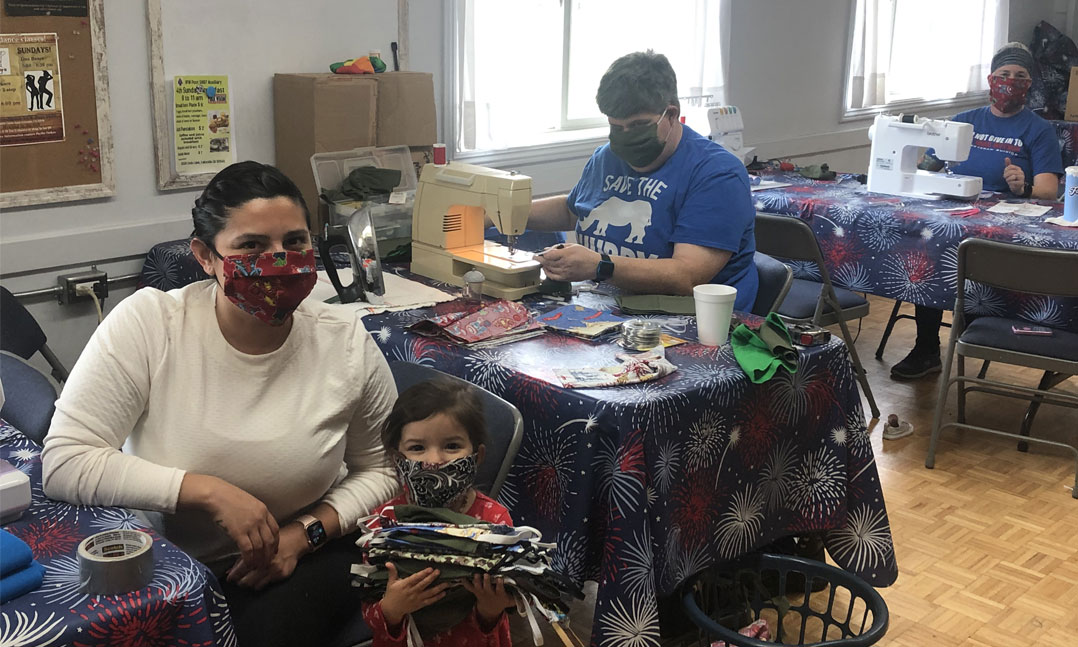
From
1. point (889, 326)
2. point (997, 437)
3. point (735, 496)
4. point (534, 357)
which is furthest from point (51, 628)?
point (889, 326)

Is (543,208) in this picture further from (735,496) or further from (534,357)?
(735,496)

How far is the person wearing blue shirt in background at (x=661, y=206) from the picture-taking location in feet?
8.48

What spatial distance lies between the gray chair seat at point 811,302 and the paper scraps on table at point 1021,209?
0.61 m

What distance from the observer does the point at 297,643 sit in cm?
167

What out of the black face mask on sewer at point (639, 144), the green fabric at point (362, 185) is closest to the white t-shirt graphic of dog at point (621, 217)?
the black face mask on sewer at point (639, 144)

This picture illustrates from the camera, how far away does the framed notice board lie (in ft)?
9.03

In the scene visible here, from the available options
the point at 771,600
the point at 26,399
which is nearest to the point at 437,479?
the point at 26,399

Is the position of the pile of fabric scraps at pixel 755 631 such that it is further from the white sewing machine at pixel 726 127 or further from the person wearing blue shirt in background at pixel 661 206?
the white sewing machine at pixel 726 127

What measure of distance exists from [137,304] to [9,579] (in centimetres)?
57

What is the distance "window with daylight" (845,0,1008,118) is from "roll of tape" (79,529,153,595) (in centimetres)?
562

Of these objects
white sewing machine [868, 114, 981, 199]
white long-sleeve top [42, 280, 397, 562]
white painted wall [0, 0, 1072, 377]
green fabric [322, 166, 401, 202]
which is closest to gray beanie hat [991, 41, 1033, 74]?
white sewing machine [868, 114, 981, 199]

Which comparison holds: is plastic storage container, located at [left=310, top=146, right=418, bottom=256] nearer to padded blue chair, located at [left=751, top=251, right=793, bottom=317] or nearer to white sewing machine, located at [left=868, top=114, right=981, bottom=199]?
padded blue chair, located at [left=751, top=251, right=793, bottom=317]

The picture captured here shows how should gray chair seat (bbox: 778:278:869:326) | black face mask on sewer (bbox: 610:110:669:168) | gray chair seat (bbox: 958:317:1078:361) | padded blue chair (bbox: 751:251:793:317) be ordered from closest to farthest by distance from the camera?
black face mask on sewer (bbox: 610:110:669:168), padded blue chair (bbox: 751:251:793:317), gray chair seat (bbox: 958:317:1078:361), gray chair seat (bbox: 778:278:869:326)

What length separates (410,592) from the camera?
1459mm
